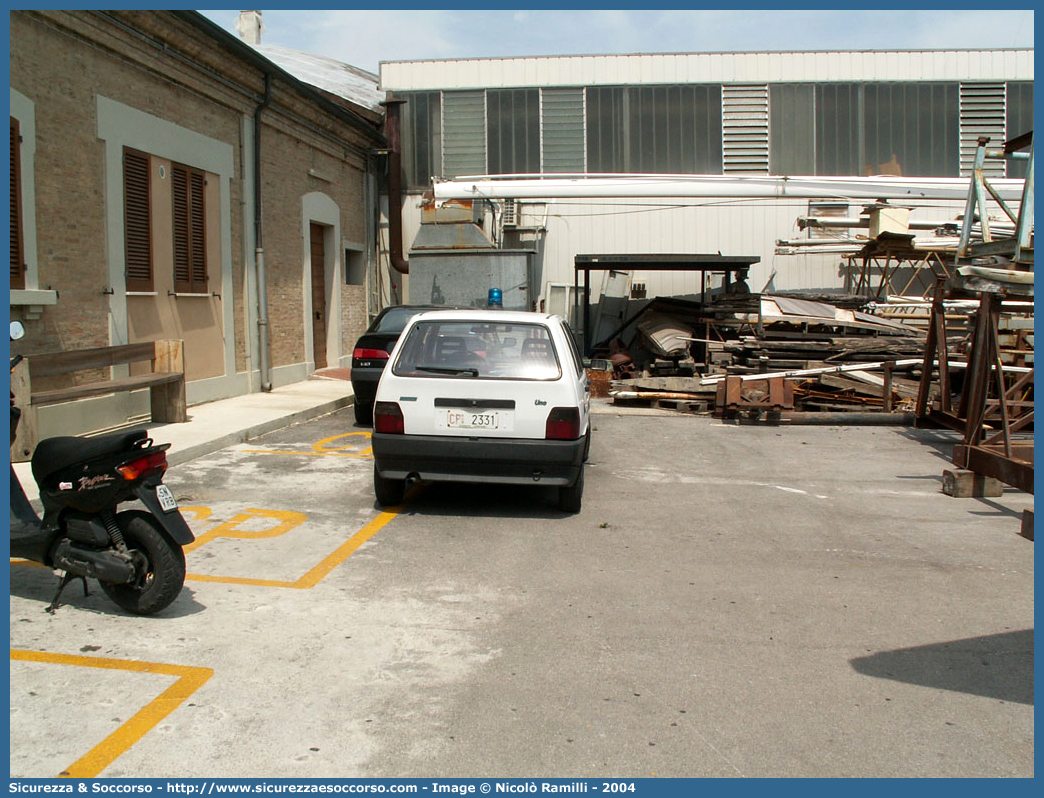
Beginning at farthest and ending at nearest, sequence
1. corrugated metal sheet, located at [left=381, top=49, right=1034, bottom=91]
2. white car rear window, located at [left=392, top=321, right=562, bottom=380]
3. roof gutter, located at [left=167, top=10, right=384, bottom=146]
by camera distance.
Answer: corrugated metal sheet, located at [left=381, top=49, right=1034, bottom=91]
roof gutter, located at [left=167, top=10, right=384, bottom=146]
white car rear window, located at [left=392, top=321, right=562, bottom=380]

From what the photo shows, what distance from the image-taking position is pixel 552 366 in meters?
7.34

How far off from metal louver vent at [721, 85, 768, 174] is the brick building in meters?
8.93

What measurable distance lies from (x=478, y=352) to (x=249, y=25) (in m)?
20.4

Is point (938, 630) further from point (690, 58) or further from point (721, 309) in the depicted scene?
point (690, 58)

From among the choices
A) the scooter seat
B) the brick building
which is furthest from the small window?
the scooter seat

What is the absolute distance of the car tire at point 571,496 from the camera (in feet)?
24.3

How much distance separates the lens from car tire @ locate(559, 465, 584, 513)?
24.3ft

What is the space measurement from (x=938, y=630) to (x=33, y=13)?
10356mm

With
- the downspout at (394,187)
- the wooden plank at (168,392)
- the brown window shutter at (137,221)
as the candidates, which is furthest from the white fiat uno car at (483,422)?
the downspout at (394,187)

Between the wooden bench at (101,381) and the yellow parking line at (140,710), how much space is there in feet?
11.7

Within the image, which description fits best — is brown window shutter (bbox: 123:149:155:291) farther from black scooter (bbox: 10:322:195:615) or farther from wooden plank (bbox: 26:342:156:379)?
black scooter (bbox: 10:322:195:615)

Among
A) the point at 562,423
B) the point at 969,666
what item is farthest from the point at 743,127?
the point at 969,666

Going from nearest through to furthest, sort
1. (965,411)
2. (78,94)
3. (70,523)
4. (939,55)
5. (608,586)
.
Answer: (70,523)
(608,586)
(965,411)
(78,94)
(939,55)
